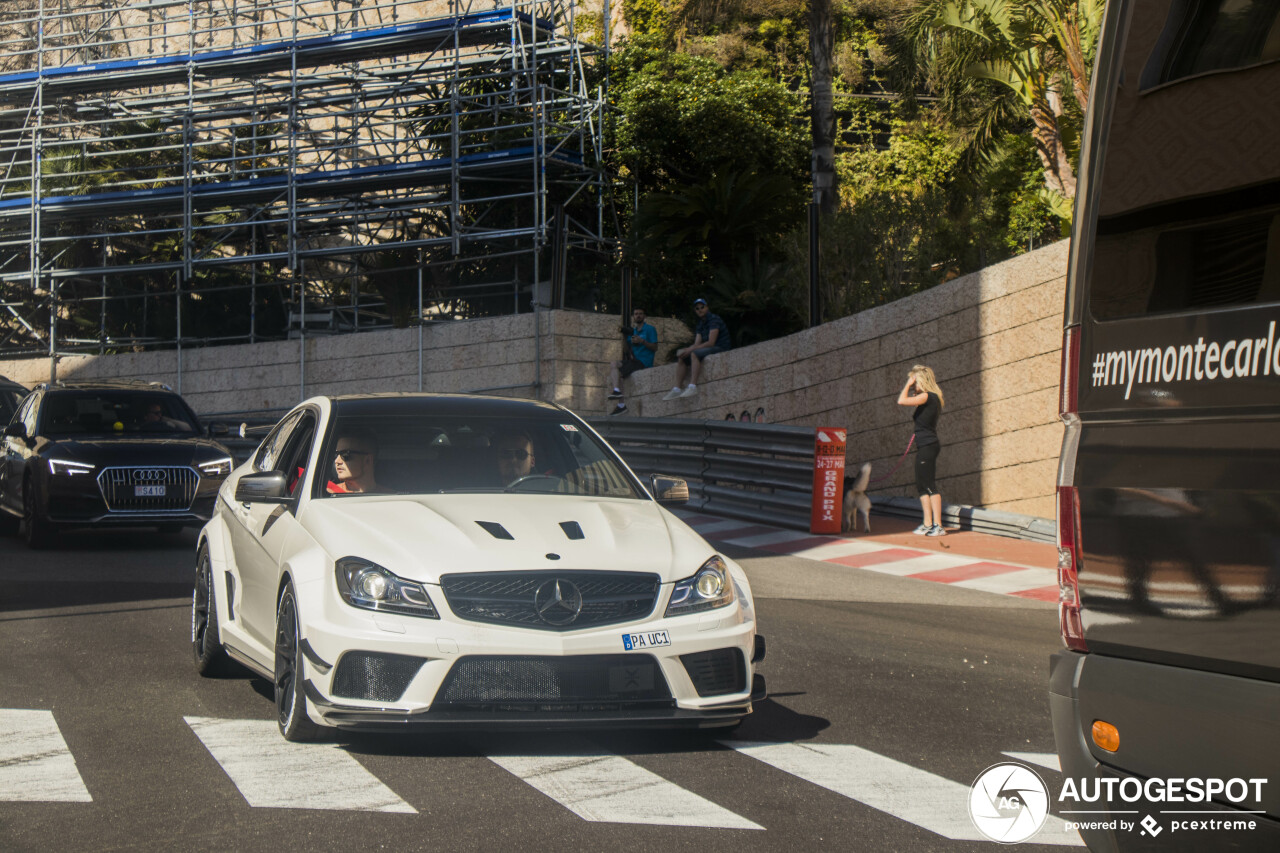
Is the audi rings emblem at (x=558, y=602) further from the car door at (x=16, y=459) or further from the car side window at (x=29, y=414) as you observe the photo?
the car side window at (x=29, y=414)

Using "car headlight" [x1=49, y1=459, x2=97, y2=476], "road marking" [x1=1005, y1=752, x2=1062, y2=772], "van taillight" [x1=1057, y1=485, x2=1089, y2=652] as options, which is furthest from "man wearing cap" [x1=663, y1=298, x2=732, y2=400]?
"van taillight" [x1=1057, y1=485, x2=1089, y2=652]

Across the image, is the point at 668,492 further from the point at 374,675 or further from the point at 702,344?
the point at 702,344

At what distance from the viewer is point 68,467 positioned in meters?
13.5

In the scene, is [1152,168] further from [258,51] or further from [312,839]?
[258,51]

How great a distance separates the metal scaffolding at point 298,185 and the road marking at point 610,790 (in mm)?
21804

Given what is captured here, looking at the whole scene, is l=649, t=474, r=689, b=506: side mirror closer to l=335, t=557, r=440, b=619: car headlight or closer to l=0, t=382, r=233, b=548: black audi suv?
l=335, t=557, r=440, b=619: car headlight

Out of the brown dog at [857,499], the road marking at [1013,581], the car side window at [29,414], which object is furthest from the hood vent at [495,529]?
the car side window at [29,414]

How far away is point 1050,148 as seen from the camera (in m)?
21.9

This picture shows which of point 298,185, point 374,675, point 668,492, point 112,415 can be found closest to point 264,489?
point 374,675

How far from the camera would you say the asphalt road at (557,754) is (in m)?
4.88

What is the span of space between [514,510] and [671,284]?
20.8 m

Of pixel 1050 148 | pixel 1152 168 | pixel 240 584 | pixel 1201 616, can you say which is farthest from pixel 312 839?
pixel 1050 148

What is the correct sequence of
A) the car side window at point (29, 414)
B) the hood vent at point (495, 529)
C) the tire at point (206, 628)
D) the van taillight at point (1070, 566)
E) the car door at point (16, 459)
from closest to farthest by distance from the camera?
1. the van taillight at point (1070, 566)
2. the hood vent at point (495, 529)
3. the tire at point (206, 628)
4. the car door at point (16, 459)
5. the car side window at point (29, 414)

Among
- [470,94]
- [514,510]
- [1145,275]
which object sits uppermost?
[470,94]
